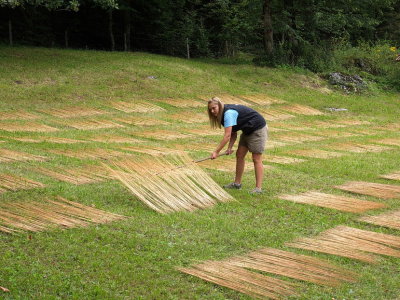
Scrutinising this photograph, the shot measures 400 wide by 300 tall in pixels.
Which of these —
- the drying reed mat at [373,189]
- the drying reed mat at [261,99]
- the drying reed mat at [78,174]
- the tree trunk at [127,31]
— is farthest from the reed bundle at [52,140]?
the tree trunk at [127,31]

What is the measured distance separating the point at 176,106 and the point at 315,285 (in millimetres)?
12875

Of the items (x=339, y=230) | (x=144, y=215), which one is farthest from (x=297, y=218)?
(x=144, y=215)

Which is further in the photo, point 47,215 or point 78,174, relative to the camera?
point 78,174

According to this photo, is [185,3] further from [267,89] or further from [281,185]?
[281,185]

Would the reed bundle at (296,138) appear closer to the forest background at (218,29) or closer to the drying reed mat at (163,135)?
the drying reed mat at (163,135)

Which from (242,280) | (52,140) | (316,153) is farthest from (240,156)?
(52,140)

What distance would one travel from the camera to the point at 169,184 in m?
7.56

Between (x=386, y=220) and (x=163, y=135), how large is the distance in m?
7.10

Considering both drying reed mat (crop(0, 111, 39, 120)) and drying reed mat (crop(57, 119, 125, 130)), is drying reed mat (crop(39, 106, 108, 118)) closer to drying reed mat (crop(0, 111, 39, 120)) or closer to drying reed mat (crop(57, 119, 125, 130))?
drying reed mat (crop(0, 111, 39, 120))

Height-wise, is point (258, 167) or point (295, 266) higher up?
point (258, 167)

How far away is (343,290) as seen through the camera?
501 centimetres

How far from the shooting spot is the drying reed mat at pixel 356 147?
42.4 feet

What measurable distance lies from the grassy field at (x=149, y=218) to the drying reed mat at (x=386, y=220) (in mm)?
130

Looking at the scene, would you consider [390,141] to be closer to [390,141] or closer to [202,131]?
[390,141]
